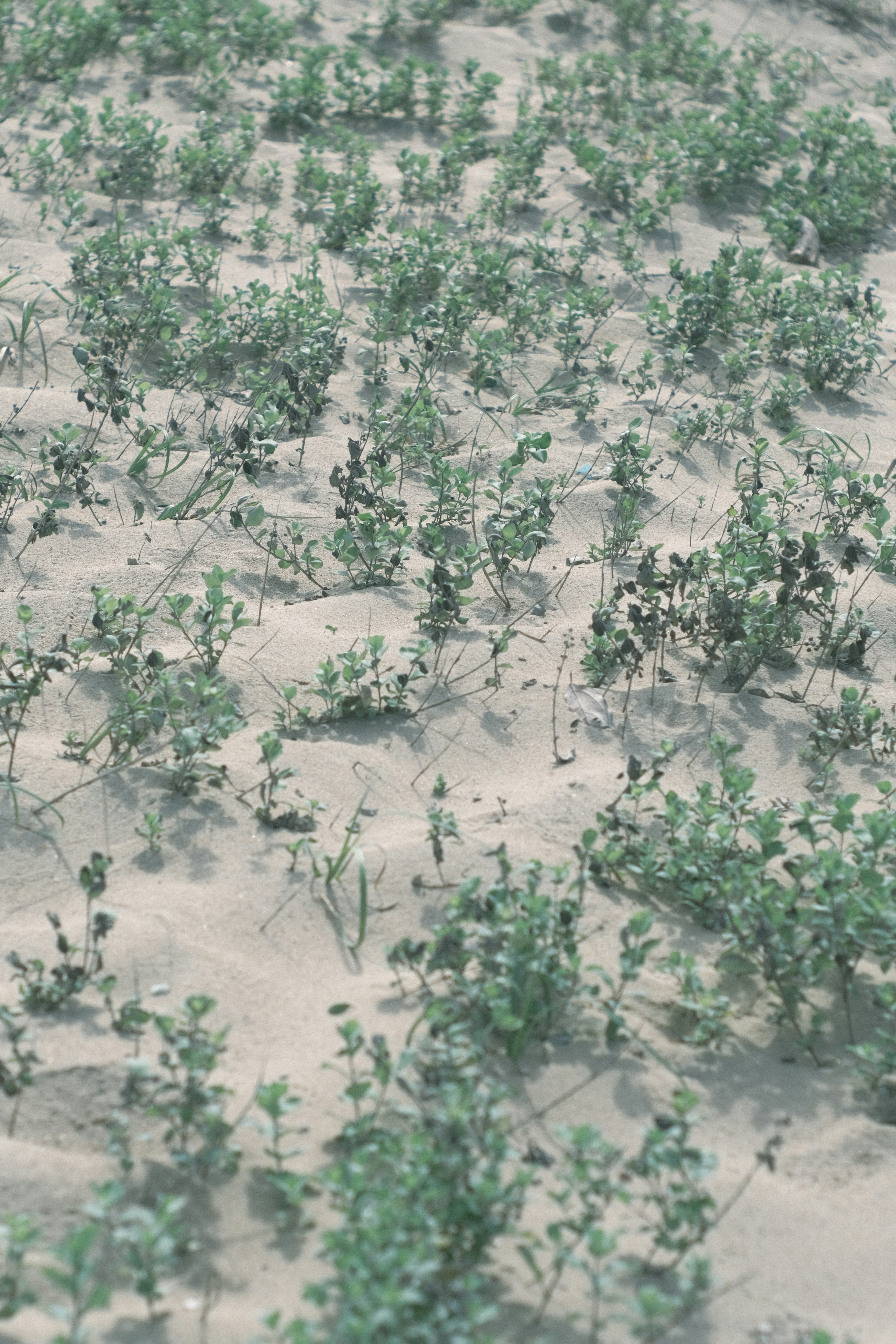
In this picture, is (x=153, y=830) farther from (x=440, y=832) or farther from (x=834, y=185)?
(x=834, y=185)

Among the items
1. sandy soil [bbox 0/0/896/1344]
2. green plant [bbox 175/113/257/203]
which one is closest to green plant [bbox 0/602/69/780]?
sandy soil [bbox 0/0/896/1344]

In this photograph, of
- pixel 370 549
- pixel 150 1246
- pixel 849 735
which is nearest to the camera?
pixel 150 1246

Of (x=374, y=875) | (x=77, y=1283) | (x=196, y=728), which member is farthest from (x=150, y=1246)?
(x=196, y=728)

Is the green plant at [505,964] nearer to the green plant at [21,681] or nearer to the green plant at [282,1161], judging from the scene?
the green plant at [282,1161]

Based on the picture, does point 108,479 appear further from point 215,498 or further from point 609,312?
point 609,312

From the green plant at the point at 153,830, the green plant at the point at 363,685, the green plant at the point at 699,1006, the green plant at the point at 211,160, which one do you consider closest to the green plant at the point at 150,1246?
the green plant at the point at 153,830
